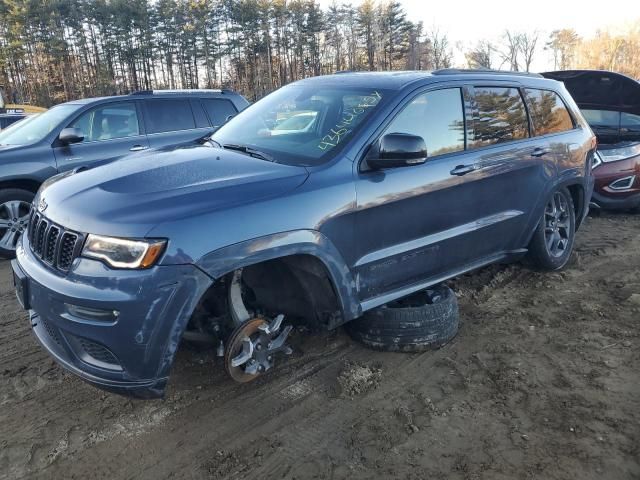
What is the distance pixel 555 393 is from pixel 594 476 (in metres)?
0.70

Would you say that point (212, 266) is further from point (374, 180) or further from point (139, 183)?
point (374, 180)

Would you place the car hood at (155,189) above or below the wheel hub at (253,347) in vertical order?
above

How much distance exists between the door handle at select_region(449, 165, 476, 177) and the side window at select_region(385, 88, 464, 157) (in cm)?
14

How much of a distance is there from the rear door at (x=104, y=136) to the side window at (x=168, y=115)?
0.15 meters

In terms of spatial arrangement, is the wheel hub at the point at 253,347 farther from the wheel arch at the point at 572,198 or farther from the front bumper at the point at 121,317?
the wheel arch at the point at 572,198

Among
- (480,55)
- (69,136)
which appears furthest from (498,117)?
(480,55)

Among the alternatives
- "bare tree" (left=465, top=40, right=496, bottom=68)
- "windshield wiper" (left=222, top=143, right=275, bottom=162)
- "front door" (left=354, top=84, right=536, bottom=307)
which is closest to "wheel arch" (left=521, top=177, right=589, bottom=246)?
"front door" (left=354, top=84, right=536, bottom=307)

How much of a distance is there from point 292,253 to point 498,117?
7.63ft

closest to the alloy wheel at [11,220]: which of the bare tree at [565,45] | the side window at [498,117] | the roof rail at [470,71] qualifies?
the roof rail at [470,71]

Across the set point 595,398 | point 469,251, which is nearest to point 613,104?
point 469,251

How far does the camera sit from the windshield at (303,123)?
3217 mm

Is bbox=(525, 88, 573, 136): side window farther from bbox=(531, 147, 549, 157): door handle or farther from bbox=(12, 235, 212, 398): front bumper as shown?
bbox=(12, 235, 212, 398): front bumper

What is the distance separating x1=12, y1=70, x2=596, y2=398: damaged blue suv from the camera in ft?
7.86

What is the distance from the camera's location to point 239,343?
288cm
